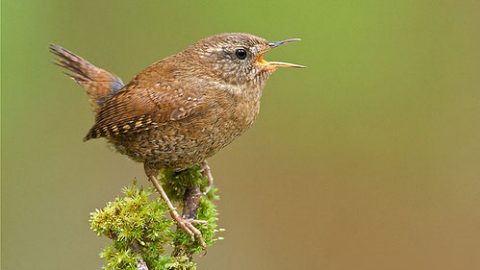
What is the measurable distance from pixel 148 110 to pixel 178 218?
1.86ft

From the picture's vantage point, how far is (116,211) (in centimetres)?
292

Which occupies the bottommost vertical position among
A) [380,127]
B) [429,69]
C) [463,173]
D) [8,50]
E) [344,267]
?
[344,267]

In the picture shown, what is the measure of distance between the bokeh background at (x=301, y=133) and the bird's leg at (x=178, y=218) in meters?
2.09

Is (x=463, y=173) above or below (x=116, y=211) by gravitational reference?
below

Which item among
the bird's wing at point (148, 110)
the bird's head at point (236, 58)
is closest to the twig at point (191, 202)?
the bird's wing at point (148, 110)

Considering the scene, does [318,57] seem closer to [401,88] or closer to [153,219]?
[401,88]

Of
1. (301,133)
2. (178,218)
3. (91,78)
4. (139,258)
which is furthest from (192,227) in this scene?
(301,133)

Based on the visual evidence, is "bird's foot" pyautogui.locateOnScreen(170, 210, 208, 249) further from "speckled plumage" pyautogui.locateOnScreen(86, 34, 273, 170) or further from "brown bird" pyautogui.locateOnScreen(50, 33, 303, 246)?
"speckled plumage" pyautogui.locateOnScreen(86, 34, 273, 170)

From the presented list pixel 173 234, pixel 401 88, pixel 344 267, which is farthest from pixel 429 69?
pixel 173 234

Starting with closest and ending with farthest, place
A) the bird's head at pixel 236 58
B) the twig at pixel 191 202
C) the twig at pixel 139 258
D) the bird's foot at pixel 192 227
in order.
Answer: the twig at pixel 139 258, the bird's foot at pixel 192 227, the twig at pixel 191 202, the bird's head at pixel 236 58

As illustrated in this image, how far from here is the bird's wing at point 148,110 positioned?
351 centimetres

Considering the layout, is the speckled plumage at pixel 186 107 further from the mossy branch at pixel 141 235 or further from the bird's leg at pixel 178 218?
the mossy branch at pixel 141 235

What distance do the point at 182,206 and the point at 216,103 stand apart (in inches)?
19.1

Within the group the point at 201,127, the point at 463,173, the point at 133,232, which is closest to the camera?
the point at 133,232
